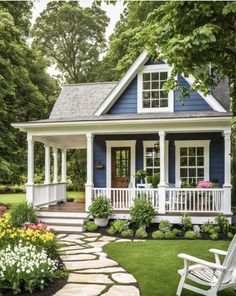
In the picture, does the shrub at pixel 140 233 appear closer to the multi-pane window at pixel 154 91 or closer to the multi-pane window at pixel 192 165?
the multi-pane window at pixel 192 165

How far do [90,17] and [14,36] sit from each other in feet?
47.6

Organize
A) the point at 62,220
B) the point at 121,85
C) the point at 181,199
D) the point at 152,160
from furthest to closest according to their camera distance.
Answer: the point at 152,160 < the point at 121,85 < the point at 62,220 < the point at 181,199

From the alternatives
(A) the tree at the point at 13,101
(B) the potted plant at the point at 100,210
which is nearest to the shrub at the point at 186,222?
(B) the potted plant at the point at 100,210

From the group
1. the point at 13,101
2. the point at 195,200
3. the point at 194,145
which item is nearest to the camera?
the point at 195,200

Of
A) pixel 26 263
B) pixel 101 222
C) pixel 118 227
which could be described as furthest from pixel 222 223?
pixel 26 263

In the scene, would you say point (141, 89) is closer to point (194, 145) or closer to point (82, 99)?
point (194, 145)

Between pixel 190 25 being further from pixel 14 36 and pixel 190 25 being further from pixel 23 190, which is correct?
pixel 23 190

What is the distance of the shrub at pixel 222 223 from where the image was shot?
1043cm

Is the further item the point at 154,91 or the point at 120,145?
the point at 120,145

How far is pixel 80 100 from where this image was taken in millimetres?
15367

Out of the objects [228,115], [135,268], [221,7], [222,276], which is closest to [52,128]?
[228,115]

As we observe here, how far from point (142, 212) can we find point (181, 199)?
4.05ft

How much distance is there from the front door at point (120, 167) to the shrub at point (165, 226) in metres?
3.20

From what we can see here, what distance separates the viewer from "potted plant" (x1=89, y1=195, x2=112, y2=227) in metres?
11.2
